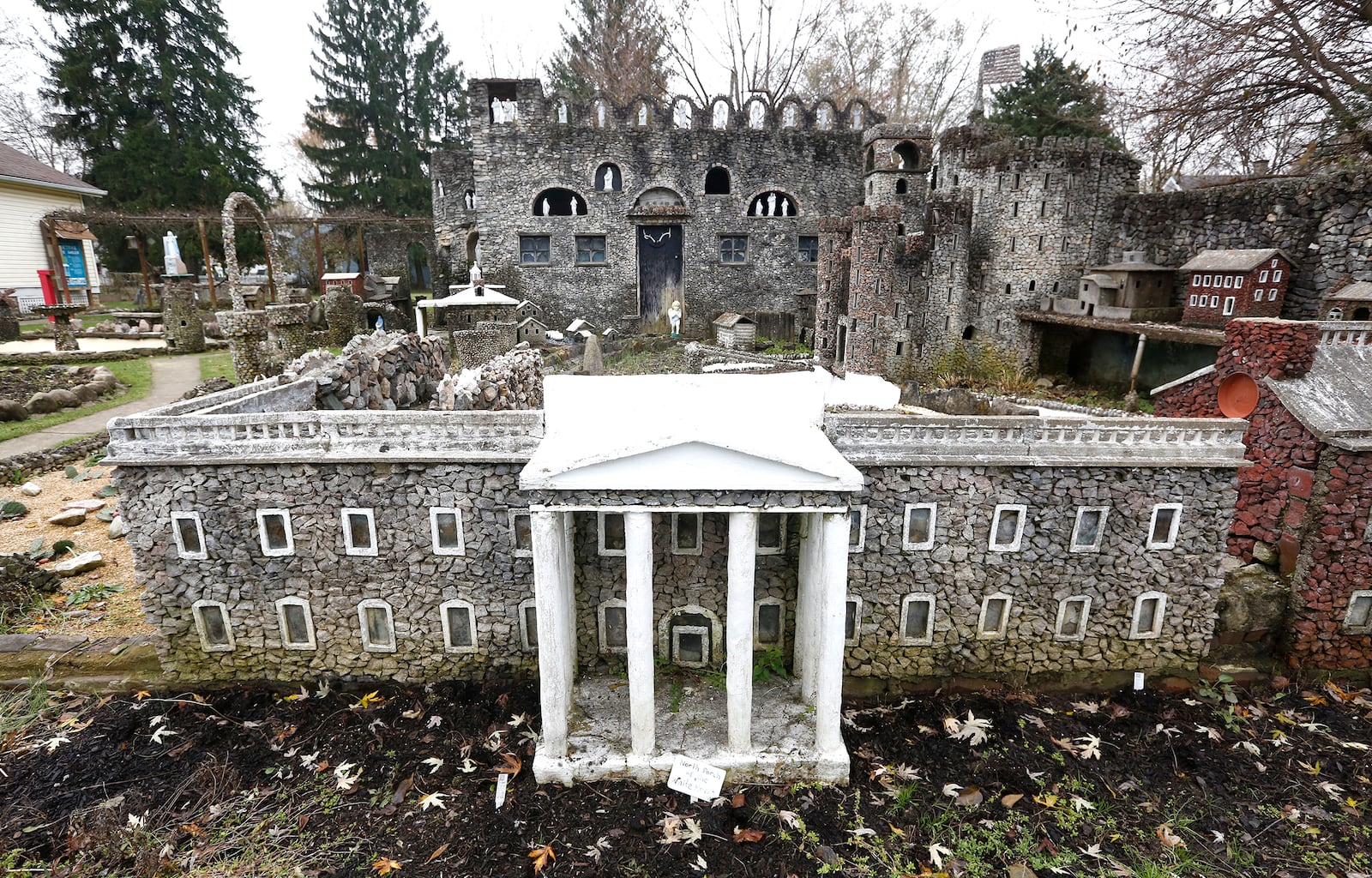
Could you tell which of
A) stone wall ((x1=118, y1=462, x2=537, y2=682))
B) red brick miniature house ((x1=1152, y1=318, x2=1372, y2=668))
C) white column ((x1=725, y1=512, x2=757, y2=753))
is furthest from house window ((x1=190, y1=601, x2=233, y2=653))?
red brick miniature house ((x1=1152, y1=318, x2=1372, y2=668))

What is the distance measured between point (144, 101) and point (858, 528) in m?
44.9

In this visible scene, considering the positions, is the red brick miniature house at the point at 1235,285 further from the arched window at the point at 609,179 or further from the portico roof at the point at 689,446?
the arched window at the point at 609,179

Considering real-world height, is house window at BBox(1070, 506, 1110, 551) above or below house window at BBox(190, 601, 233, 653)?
above

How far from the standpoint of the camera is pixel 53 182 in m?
30.3

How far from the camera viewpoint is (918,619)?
439 inches

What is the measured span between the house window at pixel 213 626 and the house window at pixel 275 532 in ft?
4.55

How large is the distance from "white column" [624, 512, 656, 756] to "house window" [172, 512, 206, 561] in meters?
7.12

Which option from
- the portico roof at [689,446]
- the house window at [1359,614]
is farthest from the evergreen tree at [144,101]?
the house window at [1359,614]

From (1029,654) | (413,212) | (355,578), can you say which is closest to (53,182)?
(413,212)

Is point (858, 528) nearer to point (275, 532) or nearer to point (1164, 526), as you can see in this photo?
point (1164, 526)

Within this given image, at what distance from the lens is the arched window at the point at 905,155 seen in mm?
26844

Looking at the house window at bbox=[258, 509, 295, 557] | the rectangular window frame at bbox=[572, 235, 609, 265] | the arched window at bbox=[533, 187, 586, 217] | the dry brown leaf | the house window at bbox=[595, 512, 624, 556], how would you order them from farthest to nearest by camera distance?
the rectangular window frame at bbox=[572, 235, 609, 265] → the arched window at bbox=[533, 187, 586, 217] → the house window at bbox=[595, 512, 624, 556] → the house window at bbox=[258, 509, 295, 557] → the dry brown leaf

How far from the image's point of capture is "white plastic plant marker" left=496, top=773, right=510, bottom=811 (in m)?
9.05

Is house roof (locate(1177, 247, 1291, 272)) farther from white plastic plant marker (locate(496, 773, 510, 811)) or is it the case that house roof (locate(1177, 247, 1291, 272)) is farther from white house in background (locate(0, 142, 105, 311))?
white house in background (locate(0, 142, 105, 311))
